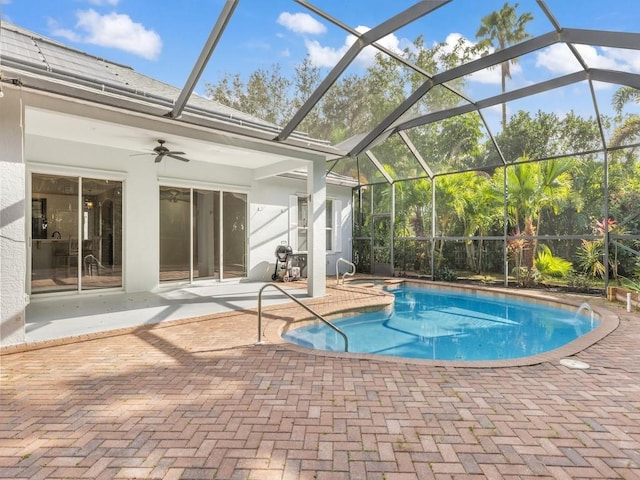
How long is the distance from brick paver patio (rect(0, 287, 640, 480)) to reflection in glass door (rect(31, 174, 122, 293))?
3665mm

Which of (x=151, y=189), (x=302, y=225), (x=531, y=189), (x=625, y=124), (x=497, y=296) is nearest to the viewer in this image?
(x=151, y=189)

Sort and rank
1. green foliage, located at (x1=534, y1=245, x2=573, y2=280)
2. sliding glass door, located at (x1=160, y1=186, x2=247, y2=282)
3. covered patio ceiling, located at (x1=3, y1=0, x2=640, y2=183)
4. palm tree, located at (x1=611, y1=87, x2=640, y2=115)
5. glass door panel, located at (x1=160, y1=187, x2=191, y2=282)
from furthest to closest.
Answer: green foliage, located at (x1=534, y1=245, x2=573, y2=280) → palm tree, located at (x1=611, y1=87, x2=640, y2=115) → sliding glass door, located at (x1=160, y1=186, x2=247, y2=282) → glass door panel, located at (x1=160, y1=187, x2=191, y2=282) → covered patio ceiling, located at (x1=3, y1=0, x2=640, y2=183)

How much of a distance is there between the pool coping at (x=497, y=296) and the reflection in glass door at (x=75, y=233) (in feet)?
15.7

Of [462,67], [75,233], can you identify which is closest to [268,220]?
[75,233]

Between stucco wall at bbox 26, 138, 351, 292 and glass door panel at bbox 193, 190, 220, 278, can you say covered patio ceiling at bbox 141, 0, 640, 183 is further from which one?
glass door panel at bbox 193, 190, 220, 278

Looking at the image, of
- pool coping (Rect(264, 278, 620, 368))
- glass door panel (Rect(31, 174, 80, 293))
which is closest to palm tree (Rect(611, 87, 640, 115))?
pool coping (Rect(264, 278, 620, 368))

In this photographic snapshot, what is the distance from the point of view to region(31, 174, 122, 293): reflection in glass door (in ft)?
23.5

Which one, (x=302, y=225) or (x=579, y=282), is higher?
(x=302, y=225)

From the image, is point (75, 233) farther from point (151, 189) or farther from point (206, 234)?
point (206, 234)

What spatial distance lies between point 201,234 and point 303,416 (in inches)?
303

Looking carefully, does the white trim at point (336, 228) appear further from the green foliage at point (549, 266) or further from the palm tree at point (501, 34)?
the palm tree at point (501, 34)

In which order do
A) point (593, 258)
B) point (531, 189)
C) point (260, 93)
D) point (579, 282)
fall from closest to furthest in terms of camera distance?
point (579, 282), point (531, 189), point (593, 258), point (260, 93)

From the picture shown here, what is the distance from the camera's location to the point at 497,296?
9.22 meters

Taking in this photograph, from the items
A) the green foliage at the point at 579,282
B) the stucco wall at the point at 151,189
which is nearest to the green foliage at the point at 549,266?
the green foliage at the point at 579,282
